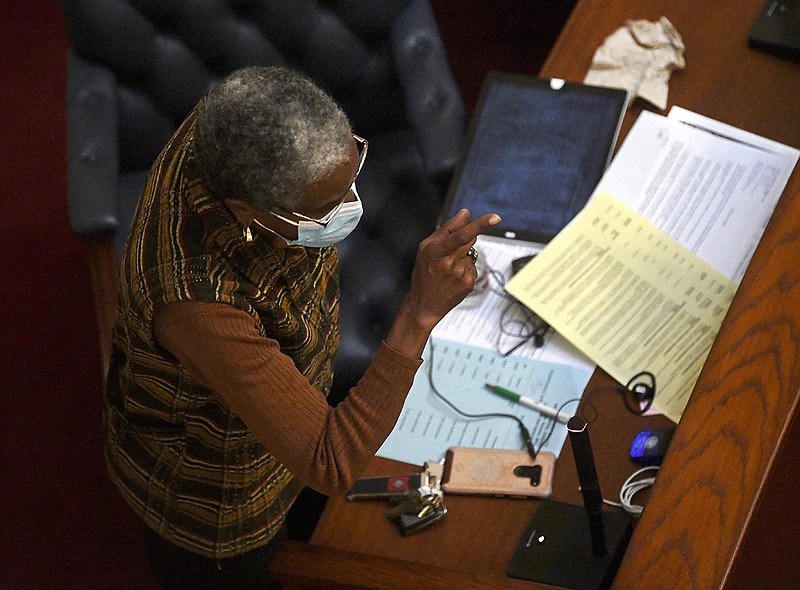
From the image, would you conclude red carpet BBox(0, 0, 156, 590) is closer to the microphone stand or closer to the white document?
the microphone stand

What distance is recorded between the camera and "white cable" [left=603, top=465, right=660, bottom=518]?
137cm

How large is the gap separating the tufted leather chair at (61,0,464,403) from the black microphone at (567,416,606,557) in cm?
70

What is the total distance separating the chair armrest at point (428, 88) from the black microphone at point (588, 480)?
0.77 meters

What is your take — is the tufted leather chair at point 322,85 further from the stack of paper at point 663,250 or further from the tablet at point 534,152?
the stack of paper at point 663,250

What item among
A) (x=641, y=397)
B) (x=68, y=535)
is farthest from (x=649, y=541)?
(x=68, y=535)

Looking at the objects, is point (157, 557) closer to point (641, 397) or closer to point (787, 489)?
point (641, 397)

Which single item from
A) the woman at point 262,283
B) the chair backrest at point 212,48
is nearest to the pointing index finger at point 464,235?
the woman at point 262,283

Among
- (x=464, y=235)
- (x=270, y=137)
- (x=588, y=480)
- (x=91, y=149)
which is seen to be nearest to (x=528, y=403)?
(x=588, y=480)

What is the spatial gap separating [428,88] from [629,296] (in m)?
0.65

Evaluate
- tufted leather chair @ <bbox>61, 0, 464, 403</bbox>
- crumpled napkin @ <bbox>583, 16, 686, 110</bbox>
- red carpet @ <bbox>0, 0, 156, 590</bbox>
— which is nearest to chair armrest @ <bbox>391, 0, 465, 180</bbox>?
tufted leather chair @ <bbox>61, 0, 464, 403</bbox>

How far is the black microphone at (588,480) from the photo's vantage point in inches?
44.2

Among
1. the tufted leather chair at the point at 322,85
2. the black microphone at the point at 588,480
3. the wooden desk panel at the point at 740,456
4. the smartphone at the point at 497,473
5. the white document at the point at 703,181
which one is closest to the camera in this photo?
the wooden desk panel at the point at 740,456

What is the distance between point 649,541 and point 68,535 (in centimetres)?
170

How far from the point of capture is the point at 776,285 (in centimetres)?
114
